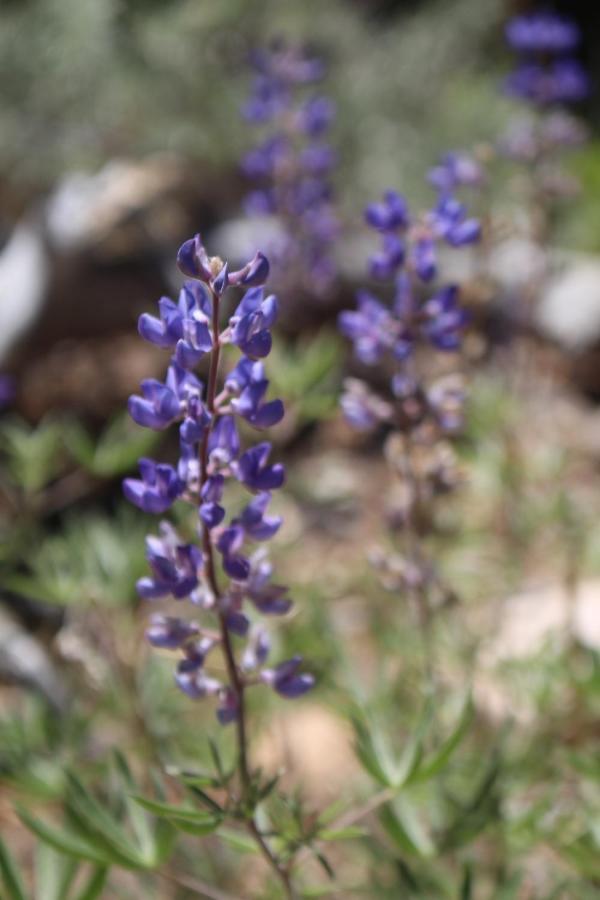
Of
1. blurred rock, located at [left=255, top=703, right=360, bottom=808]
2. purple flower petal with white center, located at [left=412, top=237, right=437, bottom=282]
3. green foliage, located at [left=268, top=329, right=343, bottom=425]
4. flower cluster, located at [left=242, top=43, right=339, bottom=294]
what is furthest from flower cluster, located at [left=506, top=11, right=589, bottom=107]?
blurred rock, located at [left=255, top=703, right=360, bottom=808]

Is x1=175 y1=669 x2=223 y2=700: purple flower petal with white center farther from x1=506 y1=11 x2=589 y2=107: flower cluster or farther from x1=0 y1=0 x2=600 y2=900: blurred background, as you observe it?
x1=506 y1=11 x2=589 y2=107: flower cluster

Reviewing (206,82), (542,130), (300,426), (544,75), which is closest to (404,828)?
(542,130)

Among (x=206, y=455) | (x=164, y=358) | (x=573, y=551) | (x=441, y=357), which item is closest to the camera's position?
(x=206, y=455)

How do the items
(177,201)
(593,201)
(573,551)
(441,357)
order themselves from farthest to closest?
1. (593,201)
2. (177,201)
3. (573,551)
4. (441,357)

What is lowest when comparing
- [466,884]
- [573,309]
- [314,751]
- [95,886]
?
[573,309]

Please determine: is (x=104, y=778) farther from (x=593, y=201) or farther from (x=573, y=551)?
(x=593, y=201)

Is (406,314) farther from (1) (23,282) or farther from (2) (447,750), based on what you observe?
(1) (23,282)

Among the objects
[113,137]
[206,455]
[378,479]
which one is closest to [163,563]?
[206,455]
